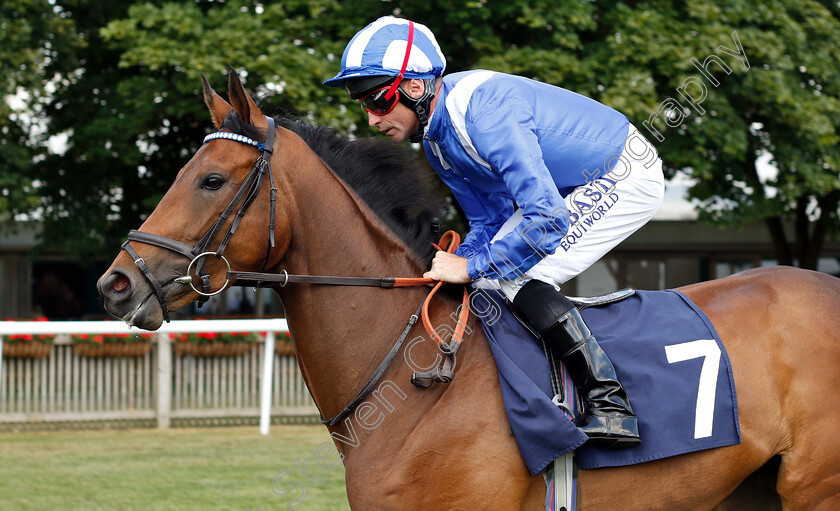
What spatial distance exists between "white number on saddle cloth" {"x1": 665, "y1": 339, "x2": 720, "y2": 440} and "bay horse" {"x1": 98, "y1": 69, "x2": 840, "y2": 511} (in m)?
0.10

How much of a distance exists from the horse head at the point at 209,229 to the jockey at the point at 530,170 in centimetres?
41

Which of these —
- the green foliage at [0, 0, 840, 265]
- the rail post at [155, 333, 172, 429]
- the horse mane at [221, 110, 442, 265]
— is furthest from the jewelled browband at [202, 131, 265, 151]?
the rail post at [155, 333, 172, 429]

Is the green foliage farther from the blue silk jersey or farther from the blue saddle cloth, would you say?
the blue saddle cloth

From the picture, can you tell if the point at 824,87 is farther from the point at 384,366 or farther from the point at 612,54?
the point at 384,366

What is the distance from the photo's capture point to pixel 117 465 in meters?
6.45

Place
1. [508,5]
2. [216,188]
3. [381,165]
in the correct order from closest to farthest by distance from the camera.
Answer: [216,188]
[381,165]
[508,5]

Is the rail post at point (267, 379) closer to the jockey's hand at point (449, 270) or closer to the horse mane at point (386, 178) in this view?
the horse mane at point (386, 178)

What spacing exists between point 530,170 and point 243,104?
971mm

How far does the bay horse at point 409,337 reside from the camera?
2439mm

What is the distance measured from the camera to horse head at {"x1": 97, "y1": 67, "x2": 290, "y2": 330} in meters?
2.38

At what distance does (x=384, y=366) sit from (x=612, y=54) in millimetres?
7892

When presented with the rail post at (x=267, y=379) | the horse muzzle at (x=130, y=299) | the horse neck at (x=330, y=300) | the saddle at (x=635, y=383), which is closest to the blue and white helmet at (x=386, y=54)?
the horse neck at (x=330, y=300)

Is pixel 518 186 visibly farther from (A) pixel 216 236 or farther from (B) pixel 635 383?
(A) pixel 216 236

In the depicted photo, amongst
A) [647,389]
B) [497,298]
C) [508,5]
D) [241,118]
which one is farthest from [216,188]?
[508,5]
